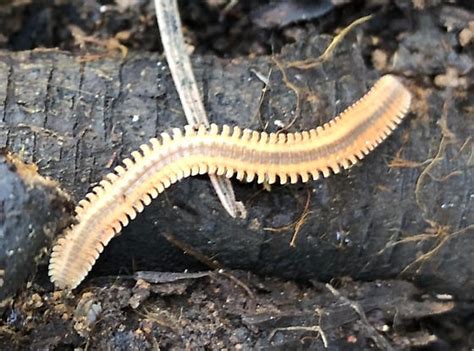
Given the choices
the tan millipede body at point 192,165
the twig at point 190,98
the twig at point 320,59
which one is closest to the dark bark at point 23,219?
the tan millipede body at point 192,165

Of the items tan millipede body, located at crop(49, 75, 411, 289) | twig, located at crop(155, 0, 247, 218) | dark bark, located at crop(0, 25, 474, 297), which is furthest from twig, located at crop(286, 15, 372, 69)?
twig, located at crop(155, 0, 247, 218)

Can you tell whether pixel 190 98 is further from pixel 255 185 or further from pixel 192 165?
pixel 255 185

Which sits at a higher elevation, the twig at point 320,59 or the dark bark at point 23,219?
the twig at point 320,59

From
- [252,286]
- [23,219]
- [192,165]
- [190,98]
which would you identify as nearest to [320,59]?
[190,98]

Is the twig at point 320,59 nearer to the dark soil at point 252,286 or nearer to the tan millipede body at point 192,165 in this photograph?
the dark soil at point 252,286

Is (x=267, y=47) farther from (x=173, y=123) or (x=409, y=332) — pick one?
(x=409, y=332)

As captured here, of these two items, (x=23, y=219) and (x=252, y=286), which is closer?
(x=23, y=219)

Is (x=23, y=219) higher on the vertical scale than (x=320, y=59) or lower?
lower
